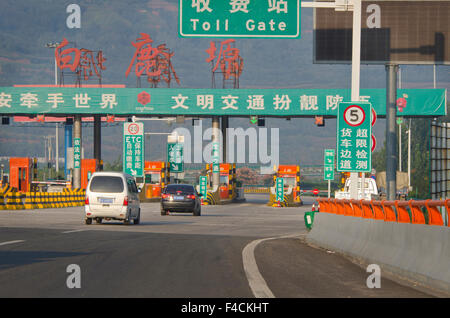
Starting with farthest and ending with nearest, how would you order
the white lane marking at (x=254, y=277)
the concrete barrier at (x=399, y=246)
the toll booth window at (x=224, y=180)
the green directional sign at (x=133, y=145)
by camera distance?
the toll booth window at (x=224, y=180)
the green directional sign at (x=133, y=145)
the concrete barrier at (x=399, y=246)
the white lane marking at (x=254, y=277)

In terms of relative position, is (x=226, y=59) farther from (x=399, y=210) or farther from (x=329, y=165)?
(x=399, y=210)

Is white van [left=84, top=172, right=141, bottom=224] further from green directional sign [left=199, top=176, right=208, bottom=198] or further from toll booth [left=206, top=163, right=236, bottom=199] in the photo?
toll booth [left=206, top=163, right=236, bottom=199]

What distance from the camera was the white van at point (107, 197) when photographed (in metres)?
26.6

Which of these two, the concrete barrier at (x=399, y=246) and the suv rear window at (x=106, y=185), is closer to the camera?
the concrete barrier at (x=399, y=246)

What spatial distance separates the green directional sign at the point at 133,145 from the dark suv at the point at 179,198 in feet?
35.0

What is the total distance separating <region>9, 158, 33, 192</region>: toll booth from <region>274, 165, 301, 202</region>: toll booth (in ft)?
64.5

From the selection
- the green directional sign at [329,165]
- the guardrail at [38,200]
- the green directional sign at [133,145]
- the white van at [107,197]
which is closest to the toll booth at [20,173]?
the guardrail at [38,200]

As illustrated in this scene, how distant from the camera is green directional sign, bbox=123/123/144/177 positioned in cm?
4800

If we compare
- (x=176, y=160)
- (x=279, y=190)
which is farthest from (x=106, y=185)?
(x=176, y=160)

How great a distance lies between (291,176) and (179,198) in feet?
87.4

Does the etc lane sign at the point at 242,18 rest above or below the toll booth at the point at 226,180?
above

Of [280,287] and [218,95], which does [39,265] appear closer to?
[280,287]

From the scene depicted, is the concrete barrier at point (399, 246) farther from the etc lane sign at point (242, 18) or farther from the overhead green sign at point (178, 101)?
the overhead green sign at point (178, 101)
